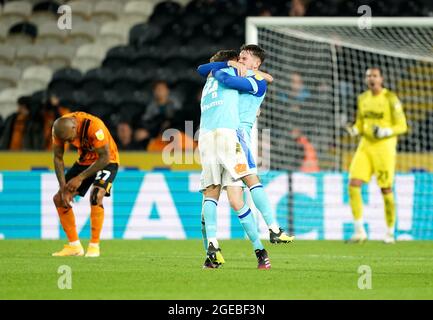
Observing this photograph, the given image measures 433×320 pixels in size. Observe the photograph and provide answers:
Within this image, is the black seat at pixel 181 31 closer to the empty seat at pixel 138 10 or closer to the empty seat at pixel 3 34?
the empty seat at pixel 138 10

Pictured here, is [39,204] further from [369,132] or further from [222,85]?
[222,85]

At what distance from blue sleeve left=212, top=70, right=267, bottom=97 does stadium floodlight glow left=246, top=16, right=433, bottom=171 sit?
5.97 meters

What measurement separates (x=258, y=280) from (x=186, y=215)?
6398mm

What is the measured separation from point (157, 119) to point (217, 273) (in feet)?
27.1

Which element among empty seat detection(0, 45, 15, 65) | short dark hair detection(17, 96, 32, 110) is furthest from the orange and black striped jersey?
empty seat detection(0, 45, 15, 65)

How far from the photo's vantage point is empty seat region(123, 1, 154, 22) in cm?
2073

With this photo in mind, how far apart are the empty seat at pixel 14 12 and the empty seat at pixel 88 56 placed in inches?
63.4

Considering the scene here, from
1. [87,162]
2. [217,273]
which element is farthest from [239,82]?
[87,162]

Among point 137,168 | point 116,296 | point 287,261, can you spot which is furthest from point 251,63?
point 137,168

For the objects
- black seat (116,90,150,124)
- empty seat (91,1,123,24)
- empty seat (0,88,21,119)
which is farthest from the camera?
empty seat (91,1,123,24)

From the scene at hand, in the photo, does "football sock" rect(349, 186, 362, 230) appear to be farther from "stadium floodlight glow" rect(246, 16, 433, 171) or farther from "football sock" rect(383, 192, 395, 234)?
"stadium floodlight glow" rect(246, 16, 433, 171)

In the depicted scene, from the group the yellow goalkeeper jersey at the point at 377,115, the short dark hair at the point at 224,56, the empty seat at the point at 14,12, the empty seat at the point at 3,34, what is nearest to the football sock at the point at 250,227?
the short dark hair at the point at 224,56

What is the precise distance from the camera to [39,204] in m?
15.1

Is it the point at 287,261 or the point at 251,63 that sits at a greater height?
the point at 251,63
